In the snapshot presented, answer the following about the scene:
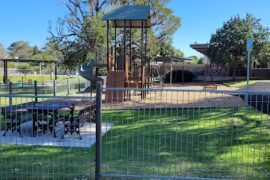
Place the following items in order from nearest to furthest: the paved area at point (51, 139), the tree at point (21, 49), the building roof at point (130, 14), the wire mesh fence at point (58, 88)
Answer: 1. the paved area at point (51, 139)
2. the building roof at point (130, 14)
3. the wire mesh fence at point (58, 88)
4. the tree at point (21, 49)

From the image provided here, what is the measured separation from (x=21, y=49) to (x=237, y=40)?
3927 inches

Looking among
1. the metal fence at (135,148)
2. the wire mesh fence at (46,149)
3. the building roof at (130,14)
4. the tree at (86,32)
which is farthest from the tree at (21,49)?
the metal fence at (135,148)

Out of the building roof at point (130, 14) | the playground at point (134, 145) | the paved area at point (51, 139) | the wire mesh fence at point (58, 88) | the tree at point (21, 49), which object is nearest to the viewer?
the playground at point (134, 145)

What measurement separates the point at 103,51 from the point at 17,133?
20577 mm

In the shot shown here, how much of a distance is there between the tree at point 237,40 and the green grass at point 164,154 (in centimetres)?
2400

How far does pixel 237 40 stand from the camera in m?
32.6

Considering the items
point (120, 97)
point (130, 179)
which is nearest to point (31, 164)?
point (130, 179)

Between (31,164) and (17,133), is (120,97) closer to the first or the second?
(17,133)

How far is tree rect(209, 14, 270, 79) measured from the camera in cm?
3262

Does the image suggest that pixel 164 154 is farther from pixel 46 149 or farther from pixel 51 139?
pixel 51 139

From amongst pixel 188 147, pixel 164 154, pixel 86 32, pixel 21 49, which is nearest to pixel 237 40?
pixel 86 32

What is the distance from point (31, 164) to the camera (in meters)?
6.15

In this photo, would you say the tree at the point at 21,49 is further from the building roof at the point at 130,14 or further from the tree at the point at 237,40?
the building roof at the point at 130,14

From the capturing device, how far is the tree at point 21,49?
113 m
